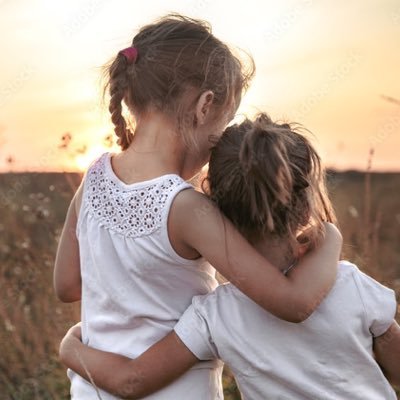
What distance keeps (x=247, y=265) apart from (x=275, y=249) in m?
0.15

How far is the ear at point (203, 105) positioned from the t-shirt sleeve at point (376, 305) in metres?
0.61

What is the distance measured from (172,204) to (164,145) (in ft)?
0.62

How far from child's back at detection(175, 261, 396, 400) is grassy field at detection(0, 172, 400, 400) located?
4.31 ft

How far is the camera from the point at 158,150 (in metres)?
2.14

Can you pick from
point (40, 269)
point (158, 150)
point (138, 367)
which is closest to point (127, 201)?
point (158, 150)

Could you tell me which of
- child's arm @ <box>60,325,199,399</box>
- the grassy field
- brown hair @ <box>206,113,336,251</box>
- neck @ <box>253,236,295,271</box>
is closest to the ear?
brown hair @ <box>206,113,336,251</box>

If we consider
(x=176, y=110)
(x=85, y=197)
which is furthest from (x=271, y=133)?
(x=85, y=197)

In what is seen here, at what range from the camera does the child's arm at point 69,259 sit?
2426 millimetres

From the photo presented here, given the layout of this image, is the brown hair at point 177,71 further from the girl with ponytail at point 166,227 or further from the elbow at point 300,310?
the elbow at point 300,310

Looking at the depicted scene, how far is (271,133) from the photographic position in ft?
6.69

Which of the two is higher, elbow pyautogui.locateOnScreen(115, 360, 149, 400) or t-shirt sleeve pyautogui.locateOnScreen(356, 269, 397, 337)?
t-shirt sleeve pyautogui.locateOnScreen(356, 269, 397, 337)

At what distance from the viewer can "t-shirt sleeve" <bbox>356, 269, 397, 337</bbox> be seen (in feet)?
6.80

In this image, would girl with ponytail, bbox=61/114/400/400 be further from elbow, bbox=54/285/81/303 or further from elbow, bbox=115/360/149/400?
elbow, bbox=54/285/81/303

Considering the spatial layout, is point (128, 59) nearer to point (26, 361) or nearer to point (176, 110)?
point (176, 110)
